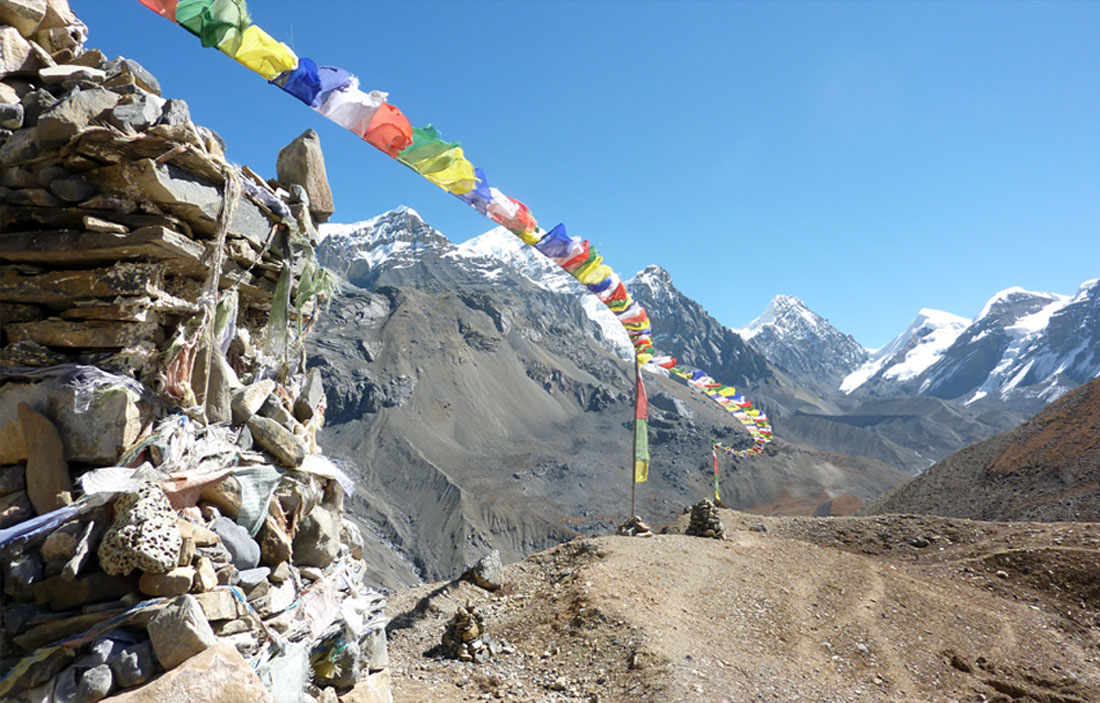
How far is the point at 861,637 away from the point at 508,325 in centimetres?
10624

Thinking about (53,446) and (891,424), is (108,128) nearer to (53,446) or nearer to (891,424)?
(53,446)

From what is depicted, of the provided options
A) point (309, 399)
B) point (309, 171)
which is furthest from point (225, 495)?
point (309, 171)

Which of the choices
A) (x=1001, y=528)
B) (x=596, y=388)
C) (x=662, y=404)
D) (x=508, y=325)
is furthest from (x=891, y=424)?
(x=1001, y=528)

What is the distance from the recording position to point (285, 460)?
4.22m

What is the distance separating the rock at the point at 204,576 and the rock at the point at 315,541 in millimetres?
956

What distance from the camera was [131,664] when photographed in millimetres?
2846

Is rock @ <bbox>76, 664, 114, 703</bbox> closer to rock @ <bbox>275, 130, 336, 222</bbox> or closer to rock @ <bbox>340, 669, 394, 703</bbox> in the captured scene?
rock @ <bbox>340, 669, 394, 703</bbox>

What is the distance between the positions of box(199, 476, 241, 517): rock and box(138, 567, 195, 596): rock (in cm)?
59

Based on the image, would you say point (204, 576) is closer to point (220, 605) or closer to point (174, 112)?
point (220, 605)

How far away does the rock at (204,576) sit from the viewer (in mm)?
3221

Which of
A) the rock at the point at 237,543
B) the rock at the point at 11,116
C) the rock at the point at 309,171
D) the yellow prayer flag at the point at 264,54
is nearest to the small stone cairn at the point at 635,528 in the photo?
the rock at the point at 309,171

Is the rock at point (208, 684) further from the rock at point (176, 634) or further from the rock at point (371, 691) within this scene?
the rock at point (371, 691)

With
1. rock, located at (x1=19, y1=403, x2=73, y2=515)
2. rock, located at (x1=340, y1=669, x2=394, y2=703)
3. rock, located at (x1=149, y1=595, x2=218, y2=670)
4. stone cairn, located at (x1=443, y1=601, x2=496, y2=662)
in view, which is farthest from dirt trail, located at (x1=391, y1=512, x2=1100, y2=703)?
rock, located at (x1=19, y1=403, x2=73, y2=515)

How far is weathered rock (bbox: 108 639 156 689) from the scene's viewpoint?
9.31 feet
